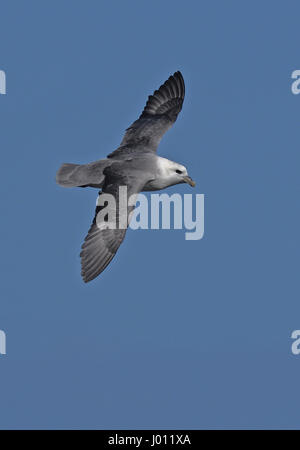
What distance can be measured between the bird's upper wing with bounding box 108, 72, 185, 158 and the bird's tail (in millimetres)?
774

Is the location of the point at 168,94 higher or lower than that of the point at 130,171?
higher

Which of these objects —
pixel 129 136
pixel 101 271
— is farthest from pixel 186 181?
pixel 101 271

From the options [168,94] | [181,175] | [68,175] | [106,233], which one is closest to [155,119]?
[168,94]

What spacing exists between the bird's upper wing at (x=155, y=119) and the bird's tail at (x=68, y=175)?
0.77m

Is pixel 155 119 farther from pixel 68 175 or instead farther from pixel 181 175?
pixel 68 175

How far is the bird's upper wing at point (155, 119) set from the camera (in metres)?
15.9

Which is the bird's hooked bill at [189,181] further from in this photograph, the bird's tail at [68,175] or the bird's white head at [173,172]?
the bird's tail at [68,175]

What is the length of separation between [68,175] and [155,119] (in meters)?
2.85

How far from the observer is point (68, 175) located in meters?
14.8

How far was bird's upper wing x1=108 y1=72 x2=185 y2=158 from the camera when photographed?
15.9 m

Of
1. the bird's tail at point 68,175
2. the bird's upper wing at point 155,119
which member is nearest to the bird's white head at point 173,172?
the bird's upper wing at point 155,119

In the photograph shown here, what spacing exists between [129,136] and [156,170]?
1.94 meters

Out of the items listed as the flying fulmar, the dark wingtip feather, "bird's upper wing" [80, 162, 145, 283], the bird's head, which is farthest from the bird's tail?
the dark wingtip feather

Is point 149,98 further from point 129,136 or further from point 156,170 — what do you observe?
point 156,170
